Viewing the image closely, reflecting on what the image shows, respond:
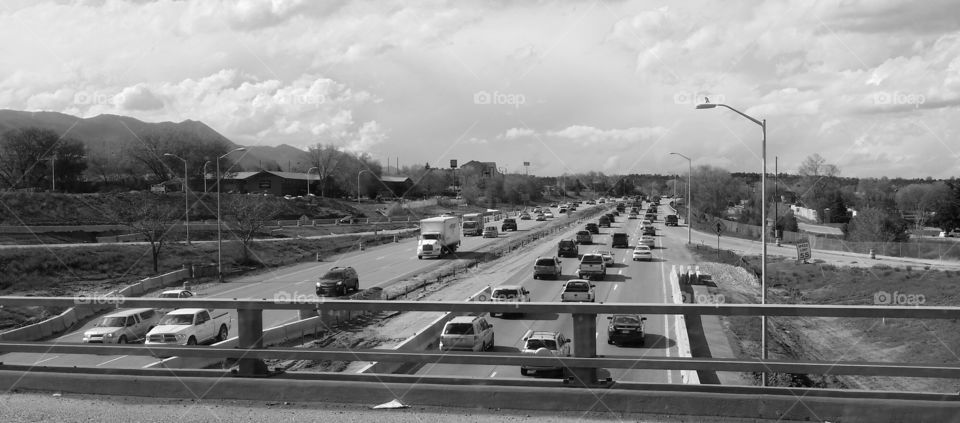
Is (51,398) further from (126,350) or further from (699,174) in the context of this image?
(699,174)

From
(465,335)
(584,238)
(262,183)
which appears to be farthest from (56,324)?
(262,183)

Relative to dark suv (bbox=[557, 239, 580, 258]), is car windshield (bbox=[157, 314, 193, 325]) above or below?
above

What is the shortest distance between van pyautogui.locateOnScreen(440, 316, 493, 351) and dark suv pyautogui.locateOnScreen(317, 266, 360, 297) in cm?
1779

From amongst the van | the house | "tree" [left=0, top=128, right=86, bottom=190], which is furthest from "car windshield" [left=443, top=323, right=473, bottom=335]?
the house

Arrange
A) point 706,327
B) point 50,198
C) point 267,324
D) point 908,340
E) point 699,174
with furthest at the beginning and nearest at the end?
point 699,174 < point 50,198 < point 908,340 < point 706,327 < point 267,324

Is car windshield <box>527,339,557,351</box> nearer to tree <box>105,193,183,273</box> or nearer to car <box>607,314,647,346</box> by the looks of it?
car <box>607,314,647,346</box>

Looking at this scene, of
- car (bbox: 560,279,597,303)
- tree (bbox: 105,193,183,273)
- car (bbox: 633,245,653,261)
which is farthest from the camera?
car (bbox: 633,245,653,261)

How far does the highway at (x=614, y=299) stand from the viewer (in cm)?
2044

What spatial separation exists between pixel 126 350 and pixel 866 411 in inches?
257

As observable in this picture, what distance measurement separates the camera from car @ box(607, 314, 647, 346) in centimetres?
2609

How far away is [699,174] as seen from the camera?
174m

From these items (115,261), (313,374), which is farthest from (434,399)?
(115,261)

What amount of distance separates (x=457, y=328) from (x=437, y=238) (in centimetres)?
3900

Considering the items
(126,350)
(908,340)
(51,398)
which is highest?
(126,350)
